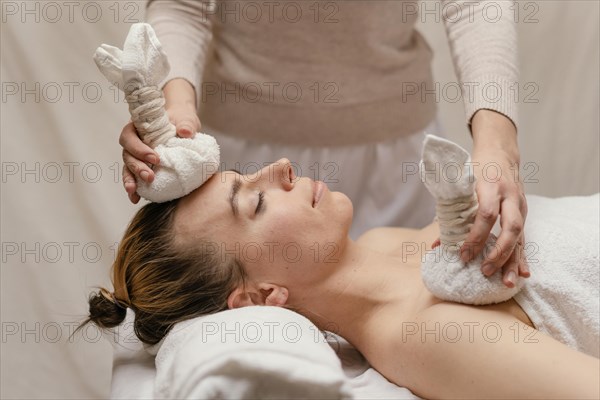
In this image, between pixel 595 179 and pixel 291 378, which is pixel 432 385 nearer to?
pixel 291 378

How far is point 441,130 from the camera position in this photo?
1.89 m

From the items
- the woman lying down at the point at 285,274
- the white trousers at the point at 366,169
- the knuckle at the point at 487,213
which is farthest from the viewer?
the white trousers at the point at 366,169

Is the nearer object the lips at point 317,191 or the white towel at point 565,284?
the white towel at point 565,284

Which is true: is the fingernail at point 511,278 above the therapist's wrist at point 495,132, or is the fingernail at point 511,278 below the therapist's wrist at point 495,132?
below

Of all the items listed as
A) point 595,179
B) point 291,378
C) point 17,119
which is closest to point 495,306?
point 291,378

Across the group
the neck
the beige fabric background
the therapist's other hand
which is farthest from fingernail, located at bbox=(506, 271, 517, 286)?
the beige fabric background

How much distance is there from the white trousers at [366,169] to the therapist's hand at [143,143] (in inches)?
9.4

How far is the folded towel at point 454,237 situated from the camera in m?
1.15

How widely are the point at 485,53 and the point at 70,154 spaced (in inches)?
41.9

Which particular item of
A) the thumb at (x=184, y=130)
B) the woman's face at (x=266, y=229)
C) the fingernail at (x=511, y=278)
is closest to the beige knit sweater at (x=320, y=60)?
the thumb at (x=184, y=130)

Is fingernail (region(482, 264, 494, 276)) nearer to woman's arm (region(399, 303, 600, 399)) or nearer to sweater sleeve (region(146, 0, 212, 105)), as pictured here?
woman's arm (region(399, 303, 600, 399))

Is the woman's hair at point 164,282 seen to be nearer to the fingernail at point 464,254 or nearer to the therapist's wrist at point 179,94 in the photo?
the therapist's wrist at point 179,94

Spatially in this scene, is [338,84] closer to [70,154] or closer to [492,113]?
[492,113]

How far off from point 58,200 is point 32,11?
0.47 meters
